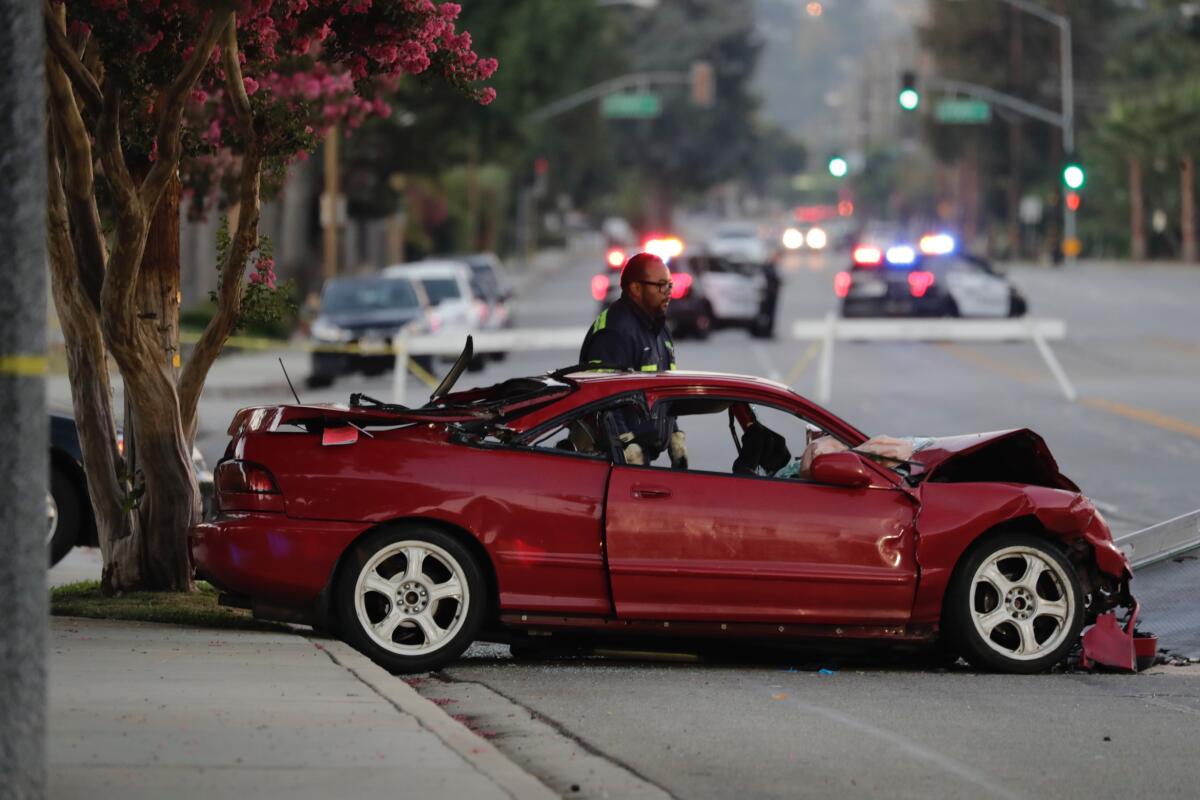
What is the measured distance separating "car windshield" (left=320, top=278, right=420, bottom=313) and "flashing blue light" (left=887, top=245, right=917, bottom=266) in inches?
500

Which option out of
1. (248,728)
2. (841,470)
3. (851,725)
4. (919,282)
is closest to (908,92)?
(919,282)

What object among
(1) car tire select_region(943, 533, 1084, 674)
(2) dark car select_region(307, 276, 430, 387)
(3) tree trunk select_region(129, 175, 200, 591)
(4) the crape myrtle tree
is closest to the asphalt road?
(1) car tire select_region(943, 533, 1084, 674)

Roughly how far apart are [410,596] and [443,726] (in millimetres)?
1786

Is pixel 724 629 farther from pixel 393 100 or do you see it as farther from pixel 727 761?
pixel 393 100

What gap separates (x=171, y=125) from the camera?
1073cm

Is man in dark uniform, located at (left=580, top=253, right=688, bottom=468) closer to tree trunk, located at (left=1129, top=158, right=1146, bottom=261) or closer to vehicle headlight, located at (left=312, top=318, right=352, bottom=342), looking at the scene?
vehicle headlight, located at (left=312, top=318, right=352, bottom=342)

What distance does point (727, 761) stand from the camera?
7797 millimetres

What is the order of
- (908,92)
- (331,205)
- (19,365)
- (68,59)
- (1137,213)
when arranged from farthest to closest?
(1137,213)
(908,92)
(331,205)
(68,59)
(19,365)

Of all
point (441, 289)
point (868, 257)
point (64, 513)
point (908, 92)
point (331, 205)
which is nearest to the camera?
point (64, 513)

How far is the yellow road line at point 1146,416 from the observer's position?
24672mm

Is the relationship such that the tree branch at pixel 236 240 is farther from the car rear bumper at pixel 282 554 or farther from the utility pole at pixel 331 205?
the utility pole at pixel 331 205

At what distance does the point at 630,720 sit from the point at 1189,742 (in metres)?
2.08

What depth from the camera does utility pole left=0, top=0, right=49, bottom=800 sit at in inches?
196

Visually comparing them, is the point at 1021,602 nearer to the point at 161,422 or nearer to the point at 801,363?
the point at 161,422
